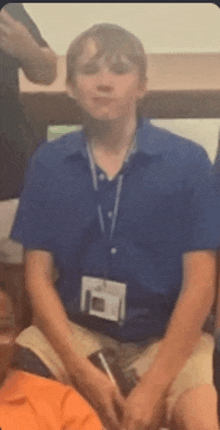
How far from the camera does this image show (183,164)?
3.64 feet

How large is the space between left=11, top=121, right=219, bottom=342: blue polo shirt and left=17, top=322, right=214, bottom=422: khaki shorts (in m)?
0.03

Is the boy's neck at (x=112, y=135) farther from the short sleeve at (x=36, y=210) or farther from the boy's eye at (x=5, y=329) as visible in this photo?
the boy's eye at (x=5, y=329)

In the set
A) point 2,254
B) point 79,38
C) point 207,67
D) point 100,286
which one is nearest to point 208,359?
point 100,286

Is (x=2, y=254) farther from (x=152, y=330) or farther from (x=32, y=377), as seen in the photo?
(x=152, y=330)

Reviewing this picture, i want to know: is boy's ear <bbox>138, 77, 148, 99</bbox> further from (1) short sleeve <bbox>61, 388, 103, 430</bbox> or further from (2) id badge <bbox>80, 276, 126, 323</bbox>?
(1) short sleeve <bbox>61, 388, 103, 430</bbox>

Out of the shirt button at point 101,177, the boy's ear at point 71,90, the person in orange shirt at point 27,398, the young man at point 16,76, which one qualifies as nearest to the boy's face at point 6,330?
the person in orange shirt at point 27,398

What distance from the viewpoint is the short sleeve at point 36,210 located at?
118cm

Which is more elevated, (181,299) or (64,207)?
(64,207)

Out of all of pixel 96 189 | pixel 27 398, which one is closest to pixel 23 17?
pixel 96 189

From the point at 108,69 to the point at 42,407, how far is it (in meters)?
0.89

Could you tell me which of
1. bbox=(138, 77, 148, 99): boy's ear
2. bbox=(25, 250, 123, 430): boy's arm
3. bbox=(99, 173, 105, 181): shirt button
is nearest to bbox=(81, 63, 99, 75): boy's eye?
bbox=(138, 77, 148, 99): boy's ear

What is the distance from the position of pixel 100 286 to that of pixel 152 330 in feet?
0.57

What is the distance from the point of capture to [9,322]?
4.00 feet

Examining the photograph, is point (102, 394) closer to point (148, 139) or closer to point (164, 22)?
point (148, 139)
